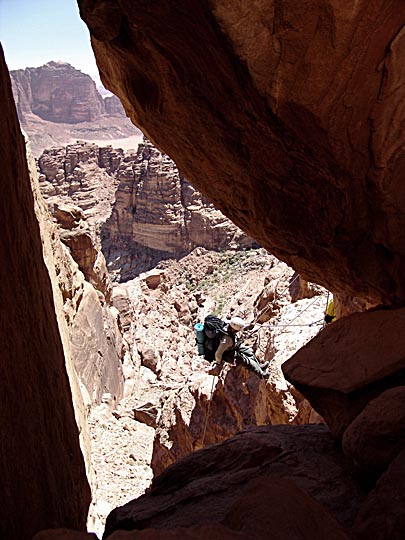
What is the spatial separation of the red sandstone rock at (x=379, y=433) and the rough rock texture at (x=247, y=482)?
26 cm

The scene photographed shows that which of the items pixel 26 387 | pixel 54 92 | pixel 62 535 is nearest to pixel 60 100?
pixel 54 92

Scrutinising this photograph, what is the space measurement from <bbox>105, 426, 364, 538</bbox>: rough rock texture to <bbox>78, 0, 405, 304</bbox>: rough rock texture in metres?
1.57

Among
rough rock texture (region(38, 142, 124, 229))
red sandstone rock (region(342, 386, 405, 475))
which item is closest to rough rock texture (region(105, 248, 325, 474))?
red sandstone rock (region(342, 386, 405, 475))

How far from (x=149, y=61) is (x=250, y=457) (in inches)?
117

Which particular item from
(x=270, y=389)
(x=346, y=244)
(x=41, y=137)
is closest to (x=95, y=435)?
(x=270, y=389)

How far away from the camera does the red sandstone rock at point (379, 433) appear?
2.35 metres

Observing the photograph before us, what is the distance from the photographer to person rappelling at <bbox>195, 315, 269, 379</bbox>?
6719 mm

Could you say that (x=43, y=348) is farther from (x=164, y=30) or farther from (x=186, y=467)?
(x=164, y=30)

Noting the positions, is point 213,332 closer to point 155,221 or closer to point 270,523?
point 270,523

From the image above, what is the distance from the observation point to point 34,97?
219ft

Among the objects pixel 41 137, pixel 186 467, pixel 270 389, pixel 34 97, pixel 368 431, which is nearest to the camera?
pixel 368 431

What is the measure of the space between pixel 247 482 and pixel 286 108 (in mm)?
2556

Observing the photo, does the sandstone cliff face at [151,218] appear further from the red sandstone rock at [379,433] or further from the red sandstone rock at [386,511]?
the red sandstone rock at [386,511]

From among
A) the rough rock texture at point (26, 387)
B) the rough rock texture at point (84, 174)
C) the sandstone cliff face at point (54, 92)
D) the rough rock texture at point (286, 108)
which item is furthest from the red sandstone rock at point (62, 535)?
the sandstone cliff face at point (54, 92)
